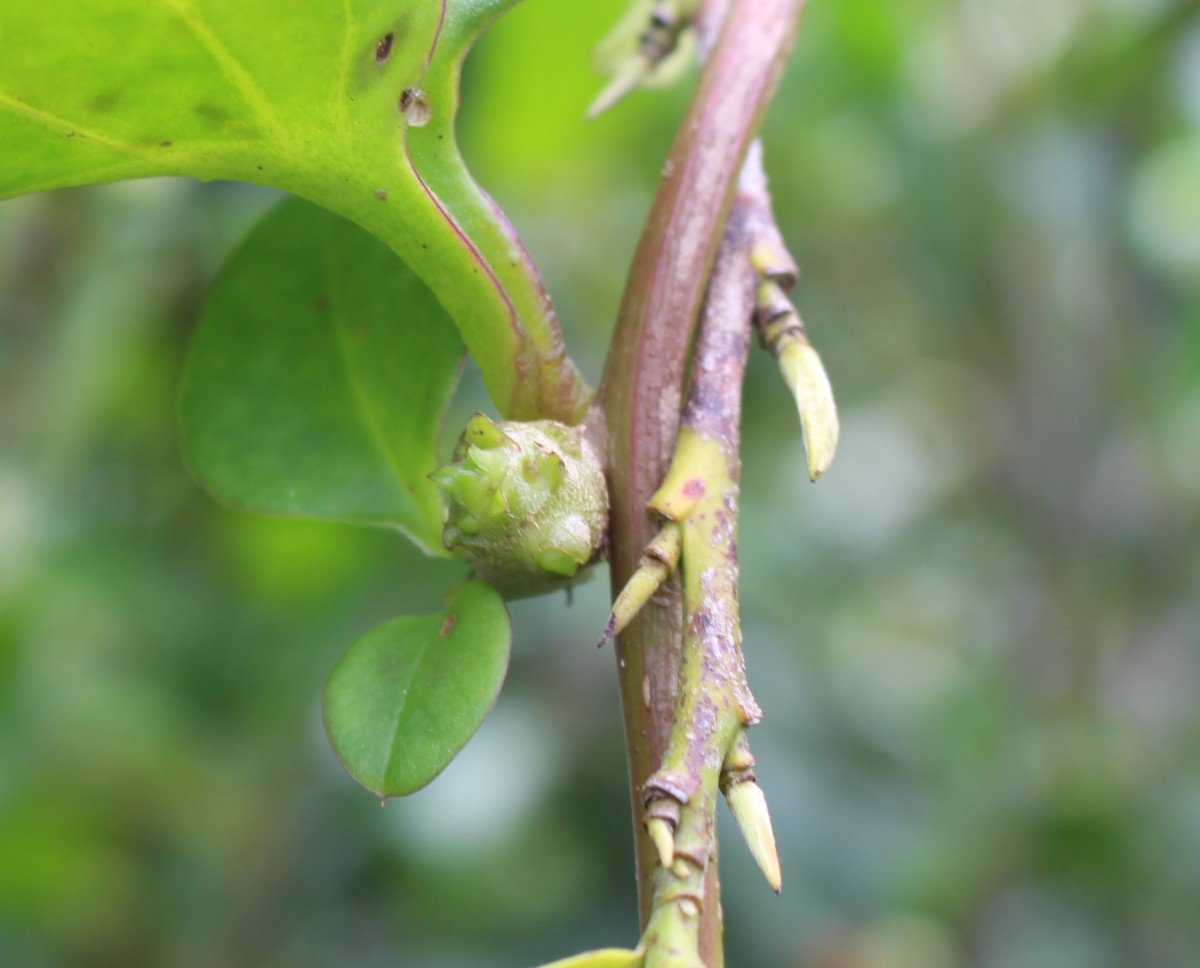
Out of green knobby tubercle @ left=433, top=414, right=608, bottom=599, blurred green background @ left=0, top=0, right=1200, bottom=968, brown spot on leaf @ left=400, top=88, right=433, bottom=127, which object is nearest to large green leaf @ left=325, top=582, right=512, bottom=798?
green knobby tubercle @ left=433, top=414, right=608, bottom=599

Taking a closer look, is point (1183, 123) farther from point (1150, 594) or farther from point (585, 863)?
point (585, 863)

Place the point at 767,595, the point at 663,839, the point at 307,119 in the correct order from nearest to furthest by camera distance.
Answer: the point at 663,839 → the point at 307,119 → the point at 767,595

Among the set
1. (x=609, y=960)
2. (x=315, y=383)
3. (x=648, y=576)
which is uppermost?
(x=315, y=383)

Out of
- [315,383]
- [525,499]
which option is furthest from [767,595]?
[525,499]

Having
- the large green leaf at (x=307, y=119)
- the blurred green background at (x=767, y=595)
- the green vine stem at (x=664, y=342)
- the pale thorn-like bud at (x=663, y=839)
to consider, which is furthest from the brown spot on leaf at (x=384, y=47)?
the blurred green background at (x=767, y=595)

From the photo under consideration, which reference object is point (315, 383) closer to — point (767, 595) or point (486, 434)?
point (486, 434)

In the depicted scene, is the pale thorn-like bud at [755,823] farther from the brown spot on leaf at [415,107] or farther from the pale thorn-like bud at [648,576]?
the brown spot on leaf at [415,107]

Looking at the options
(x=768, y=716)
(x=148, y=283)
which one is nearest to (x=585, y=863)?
(x=768, y=716)

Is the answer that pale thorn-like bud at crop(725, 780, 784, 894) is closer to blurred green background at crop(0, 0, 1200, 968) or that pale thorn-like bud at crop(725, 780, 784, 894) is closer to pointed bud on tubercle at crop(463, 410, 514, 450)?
pointed bud on tubercle at crop(463, 410, 514, 450)
